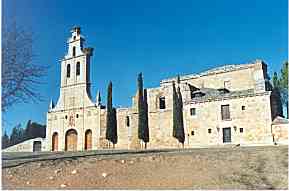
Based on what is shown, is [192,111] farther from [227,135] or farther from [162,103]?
[162,103]

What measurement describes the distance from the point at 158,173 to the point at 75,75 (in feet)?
55.5

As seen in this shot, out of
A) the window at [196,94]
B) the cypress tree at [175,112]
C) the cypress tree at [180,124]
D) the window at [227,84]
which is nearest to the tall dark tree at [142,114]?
the cypress tree at [175,112]

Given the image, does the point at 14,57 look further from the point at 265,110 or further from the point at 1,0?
the point at 265,110

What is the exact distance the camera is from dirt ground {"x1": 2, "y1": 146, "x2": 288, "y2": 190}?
5.63m

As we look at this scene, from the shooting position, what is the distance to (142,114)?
62.5 ft

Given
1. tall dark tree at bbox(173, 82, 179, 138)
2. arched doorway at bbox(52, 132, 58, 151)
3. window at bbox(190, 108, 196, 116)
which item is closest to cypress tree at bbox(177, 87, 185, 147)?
tall dark tree at bbox(173, 82, 179, 138)

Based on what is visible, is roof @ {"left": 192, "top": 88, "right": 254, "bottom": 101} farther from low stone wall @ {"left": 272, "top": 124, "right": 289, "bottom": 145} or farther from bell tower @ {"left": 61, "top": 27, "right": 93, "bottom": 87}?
bell tower @ {"left": 61, "top": 27, "right": 93, "bottom": 87}

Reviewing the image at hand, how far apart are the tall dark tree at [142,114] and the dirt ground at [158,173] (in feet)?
36.5

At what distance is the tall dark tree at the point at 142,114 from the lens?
61.7ft

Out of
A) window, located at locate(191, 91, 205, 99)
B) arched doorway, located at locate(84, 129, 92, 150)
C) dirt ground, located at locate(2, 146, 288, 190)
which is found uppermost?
Result: window, located at locate(191, 91, 205, 99)

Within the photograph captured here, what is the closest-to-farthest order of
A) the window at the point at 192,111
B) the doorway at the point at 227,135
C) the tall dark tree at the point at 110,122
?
the doorway at the point at 227,135 → the window at the point at 192,111 → the tall dark tree at the point at 110,122

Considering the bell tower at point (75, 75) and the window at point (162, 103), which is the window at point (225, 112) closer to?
the window at point (162, 103)

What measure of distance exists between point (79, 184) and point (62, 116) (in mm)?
17367

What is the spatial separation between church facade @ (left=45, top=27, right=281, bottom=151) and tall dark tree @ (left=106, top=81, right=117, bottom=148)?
0.96 feet
